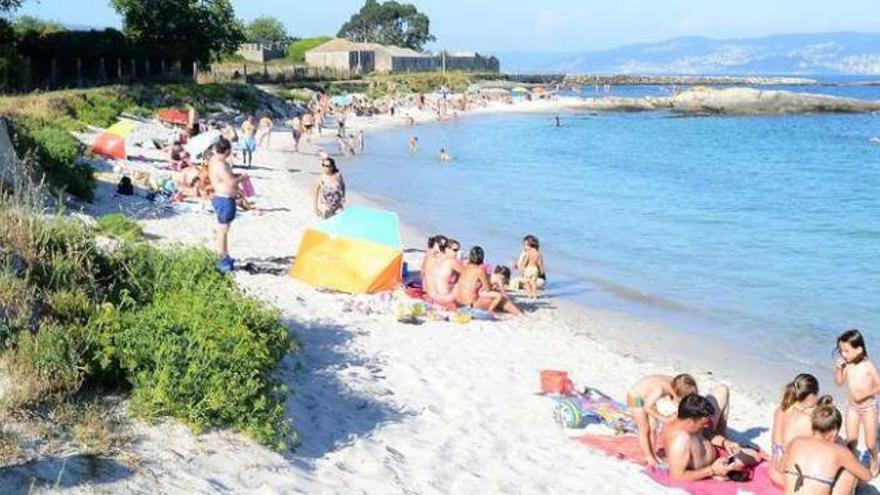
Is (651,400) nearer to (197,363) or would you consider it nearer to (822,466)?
(822,466)

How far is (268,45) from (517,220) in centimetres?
7725

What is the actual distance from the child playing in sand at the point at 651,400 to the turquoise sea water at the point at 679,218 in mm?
3473

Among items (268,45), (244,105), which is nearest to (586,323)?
(244,105)

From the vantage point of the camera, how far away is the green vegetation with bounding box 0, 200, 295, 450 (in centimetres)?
530

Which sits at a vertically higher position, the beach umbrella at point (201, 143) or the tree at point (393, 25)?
the tree at point (393, 25)

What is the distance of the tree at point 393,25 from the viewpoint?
133m

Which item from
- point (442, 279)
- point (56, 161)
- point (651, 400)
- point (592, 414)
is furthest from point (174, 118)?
point (651, 400)

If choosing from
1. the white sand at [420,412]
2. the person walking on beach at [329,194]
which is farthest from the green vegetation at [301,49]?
the white sand at [420,412]

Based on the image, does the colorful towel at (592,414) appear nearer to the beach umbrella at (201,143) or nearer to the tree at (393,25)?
the beach umbrella at (201,143)

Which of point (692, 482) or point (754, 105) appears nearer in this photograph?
point (692, 482)

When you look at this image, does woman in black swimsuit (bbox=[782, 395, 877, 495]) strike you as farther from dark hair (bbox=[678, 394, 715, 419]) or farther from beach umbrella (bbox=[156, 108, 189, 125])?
beach umbrella (bbox=[156, 108, 189, 125])

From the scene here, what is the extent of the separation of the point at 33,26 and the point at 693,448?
3600cm

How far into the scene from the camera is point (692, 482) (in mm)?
6461

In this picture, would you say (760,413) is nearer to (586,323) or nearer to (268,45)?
(586,323)
